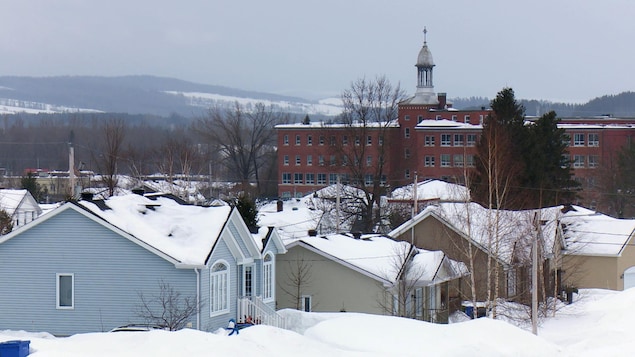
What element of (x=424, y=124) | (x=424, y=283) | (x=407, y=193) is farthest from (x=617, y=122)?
(x=424, y=283)

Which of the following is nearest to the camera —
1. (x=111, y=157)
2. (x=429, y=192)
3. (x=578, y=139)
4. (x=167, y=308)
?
(x=167, y=308)

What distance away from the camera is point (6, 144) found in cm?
19975

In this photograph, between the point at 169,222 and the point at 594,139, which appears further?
the point at 594,139

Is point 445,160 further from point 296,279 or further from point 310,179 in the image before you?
point 296,279

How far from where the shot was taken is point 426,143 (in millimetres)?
122500

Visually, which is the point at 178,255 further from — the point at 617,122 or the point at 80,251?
the point at 617,122

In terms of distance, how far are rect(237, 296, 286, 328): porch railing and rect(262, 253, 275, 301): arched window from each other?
6.99 ft

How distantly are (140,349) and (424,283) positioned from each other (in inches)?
850

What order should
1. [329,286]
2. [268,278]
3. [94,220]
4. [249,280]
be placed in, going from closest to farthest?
[94,220], [249,280], [268,278], [329,286]

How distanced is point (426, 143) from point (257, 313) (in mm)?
89902

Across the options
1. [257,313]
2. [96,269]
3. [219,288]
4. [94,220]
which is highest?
[94,220]

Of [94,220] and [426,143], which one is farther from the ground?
[426,143]

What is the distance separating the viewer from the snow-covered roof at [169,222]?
30938mm

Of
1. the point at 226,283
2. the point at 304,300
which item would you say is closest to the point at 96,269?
the point at 226,283
